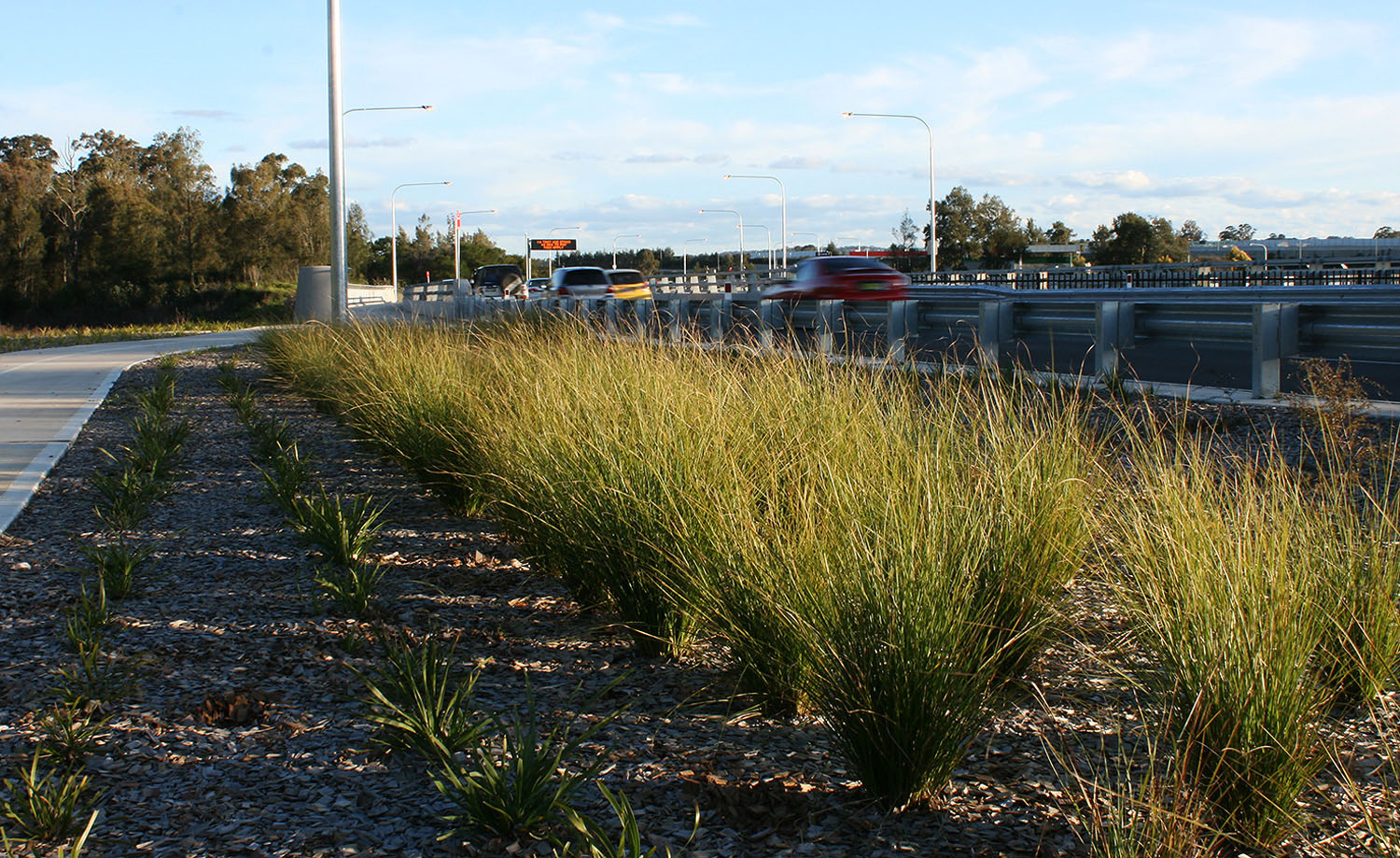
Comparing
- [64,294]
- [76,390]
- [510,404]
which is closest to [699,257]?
[64,294]

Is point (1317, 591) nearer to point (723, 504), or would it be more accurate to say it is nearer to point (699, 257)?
point (723, 504)

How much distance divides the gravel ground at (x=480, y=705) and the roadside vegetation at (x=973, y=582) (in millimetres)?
94

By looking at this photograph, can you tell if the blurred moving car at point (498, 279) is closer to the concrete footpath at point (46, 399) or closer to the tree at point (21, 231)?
the concrete footpath at point (46, 399)

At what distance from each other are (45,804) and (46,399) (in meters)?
12.6

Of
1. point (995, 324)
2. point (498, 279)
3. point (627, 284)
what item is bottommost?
point (995, 324)

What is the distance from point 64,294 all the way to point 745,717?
89462mm

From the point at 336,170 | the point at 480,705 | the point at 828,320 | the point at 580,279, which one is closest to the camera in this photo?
the point at 480,705

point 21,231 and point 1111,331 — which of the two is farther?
point 21,231

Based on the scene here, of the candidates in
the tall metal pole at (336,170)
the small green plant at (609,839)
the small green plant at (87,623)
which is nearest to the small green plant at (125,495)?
the small green plant at (87,623)

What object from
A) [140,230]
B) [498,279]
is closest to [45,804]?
[498,279]

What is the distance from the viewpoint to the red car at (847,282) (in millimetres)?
25719

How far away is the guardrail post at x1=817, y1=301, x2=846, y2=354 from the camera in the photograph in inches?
481

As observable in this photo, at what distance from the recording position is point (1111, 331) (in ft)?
31.1

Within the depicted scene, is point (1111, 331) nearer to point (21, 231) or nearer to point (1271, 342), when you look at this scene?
point (1271, 342)
